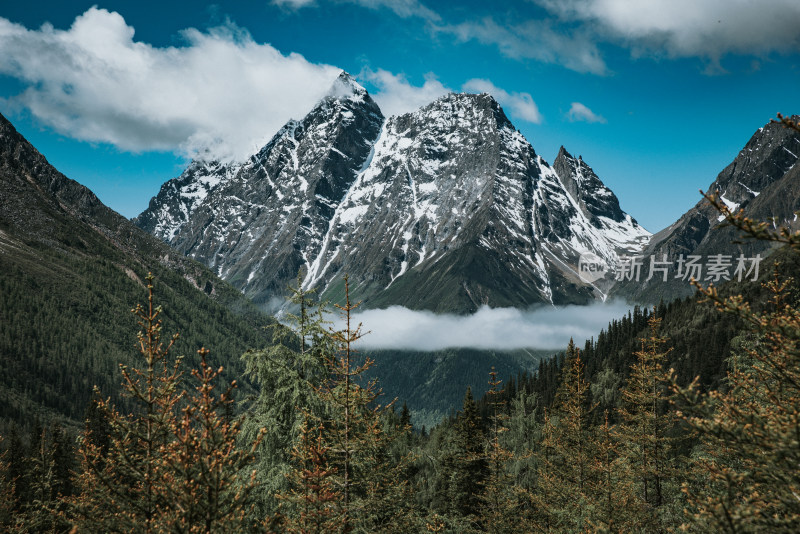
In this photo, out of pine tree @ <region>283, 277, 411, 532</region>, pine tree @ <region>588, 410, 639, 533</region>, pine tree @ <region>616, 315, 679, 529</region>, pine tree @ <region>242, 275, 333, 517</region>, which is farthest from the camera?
pine tree @ <region>616, 315, 679, 529</region>

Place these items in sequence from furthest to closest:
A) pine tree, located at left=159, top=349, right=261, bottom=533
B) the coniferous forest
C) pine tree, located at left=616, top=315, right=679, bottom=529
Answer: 1. pine tree, located at left=616, top=315, right=679, bottom=529
2. pine tree, located at left=159, top=349, right=261, bottom=533
3. the coniferous forest

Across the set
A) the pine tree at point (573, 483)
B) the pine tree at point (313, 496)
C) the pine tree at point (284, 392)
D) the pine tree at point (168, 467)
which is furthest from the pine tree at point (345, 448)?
the pine tree at point (573, 483)

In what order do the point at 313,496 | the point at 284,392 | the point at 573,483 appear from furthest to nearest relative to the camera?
the point at 573,483
the point at 284,392
the point at 313,496

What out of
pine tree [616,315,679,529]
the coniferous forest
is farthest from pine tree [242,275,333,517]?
pine tree [616,315,679,529]

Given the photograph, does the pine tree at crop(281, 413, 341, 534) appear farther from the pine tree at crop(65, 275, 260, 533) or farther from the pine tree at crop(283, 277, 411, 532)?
the pine tree at crop(65, 275, 260, 533)

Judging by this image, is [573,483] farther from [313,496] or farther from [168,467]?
[168,467]

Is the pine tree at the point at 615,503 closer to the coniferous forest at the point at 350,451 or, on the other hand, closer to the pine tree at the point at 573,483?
the coniferous forest at the point at 350,451

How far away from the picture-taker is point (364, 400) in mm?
17531

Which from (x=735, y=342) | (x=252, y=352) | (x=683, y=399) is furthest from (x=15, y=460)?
(x=735, y=342)

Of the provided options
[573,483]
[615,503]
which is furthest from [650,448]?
[615,503]

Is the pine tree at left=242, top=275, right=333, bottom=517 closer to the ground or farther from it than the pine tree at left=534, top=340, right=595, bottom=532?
farther from it

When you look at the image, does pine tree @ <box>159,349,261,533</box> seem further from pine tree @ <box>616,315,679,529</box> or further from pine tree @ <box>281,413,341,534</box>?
pine tree @ <box>616,315,679,529</box>

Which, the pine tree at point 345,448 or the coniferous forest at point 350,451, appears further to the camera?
the pine tree at point 345,448

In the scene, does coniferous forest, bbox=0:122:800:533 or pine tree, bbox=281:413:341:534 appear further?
pine tree, bbox=281:413:341:534
